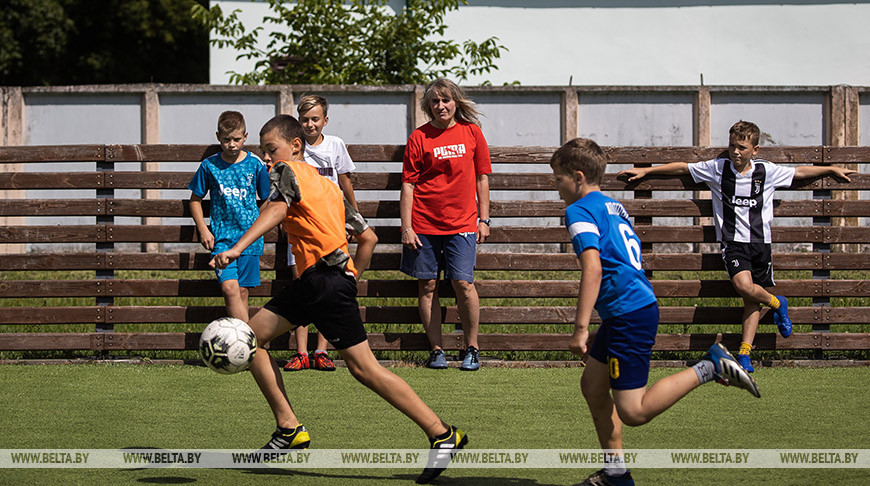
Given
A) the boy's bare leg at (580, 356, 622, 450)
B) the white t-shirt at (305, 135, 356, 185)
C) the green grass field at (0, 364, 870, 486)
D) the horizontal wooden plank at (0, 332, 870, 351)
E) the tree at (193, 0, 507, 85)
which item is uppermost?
the tree at (193, 0, 507, 85)

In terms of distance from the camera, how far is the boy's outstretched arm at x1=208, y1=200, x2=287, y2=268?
4.41 metres

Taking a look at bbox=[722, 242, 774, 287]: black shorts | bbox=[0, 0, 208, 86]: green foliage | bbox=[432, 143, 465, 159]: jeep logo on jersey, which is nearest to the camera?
bbox=[432, 143, 465, 159]: jeep logo on jersey

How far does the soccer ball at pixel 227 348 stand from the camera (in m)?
4.46

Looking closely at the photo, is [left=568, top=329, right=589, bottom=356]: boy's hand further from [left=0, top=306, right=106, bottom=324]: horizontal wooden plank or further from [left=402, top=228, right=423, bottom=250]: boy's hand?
[left=0, top=306, right=106, bottom=324]: horizontal wooden plank

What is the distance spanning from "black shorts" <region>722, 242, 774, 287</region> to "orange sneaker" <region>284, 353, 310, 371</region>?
351 cm

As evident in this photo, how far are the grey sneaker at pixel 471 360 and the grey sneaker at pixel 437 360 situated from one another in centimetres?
15

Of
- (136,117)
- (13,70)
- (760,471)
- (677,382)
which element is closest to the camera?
(677,382)

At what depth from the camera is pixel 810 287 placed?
7.83 metres

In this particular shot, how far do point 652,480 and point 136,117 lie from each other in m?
11.0

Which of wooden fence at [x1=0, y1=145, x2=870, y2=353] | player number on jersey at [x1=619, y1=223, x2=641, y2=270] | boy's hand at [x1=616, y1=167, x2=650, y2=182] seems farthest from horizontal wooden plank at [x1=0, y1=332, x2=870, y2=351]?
player number on jersey at [x1=619, y1=223, x2=641, y2=270]

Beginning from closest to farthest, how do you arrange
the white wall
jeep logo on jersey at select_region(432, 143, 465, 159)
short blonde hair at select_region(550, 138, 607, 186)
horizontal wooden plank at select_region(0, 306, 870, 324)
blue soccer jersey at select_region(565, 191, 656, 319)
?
1. blue soccer jersey at select_region(565, 191, 656, 319)
2. short blonde hair at select_region(550, 138, 607, 186)
3. jeep logo on jersey at select_region(432, 143, 465, 159)
4. horizontal wooden plank at select_region(0, 306, 870, 324)
5. the white wall

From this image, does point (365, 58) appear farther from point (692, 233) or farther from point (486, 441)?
point (486, 441)

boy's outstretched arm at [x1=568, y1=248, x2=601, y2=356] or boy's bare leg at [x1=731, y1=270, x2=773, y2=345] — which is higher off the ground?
boy's outstretched arm at [x1=568, y1=248, x2=601, y2=356]

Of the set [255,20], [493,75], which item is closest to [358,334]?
[493,75]
